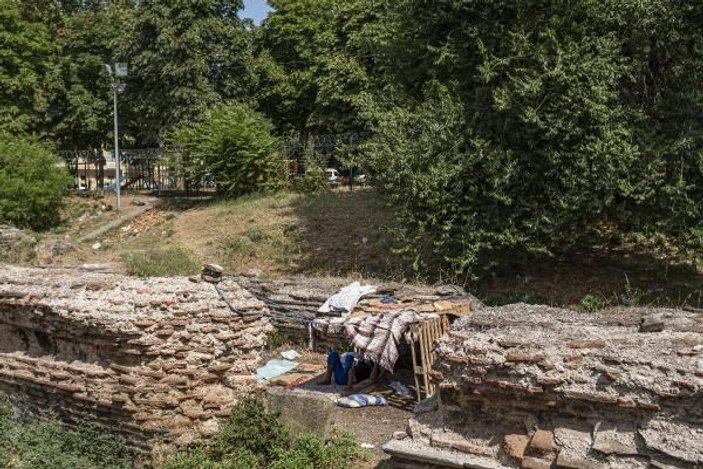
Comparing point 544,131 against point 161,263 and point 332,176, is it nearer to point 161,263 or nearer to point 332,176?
point 161,263

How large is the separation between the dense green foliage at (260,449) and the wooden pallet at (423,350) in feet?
4.52

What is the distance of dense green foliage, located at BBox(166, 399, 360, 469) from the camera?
20.6 feet

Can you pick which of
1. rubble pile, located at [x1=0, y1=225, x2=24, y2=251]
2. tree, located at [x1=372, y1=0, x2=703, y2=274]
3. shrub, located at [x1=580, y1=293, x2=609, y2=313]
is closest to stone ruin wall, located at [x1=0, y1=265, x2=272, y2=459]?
tree, located at [x1=372, y1=0, x2=703, y2=274]

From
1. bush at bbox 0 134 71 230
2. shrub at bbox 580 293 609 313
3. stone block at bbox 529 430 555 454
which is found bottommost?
shrub at bbox 580 293 609 313

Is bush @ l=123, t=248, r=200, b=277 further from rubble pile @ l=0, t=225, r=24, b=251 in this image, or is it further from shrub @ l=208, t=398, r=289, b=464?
shrub @ l=208, t=398, r=289, b=464

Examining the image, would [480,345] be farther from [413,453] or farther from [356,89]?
[356,89]

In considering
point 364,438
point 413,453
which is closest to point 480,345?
point 413,453

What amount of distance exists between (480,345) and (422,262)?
26.0ft

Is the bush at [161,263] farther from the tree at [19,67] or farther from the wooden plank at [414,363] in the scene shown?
the tree at [19,67]

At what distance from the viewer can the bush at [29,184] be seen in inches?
838

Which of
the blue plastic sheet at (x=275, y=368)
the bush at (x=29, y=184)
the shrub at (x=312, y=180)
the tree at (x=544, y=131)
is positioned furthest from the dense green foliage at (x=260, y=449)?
the bush at (x=29, y=184)

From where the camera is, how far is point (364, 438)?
714cm

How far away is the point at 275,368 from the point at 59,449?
329 cm

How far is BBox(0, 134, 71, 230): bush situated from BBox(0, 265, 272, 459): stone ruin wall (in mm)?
15012
